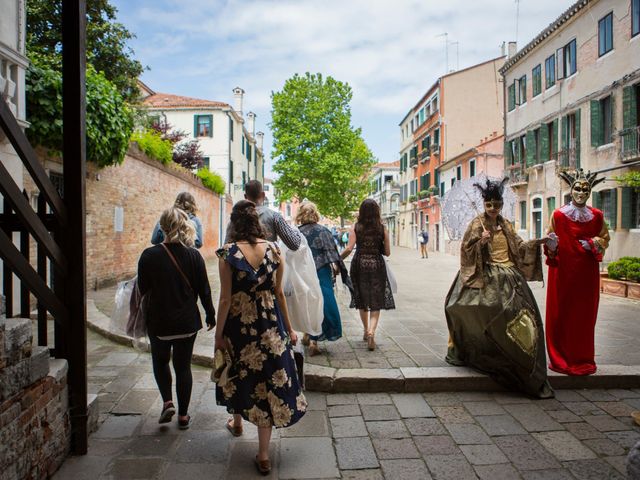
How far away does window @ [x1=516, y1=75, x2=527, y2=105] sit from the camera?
24438 millimetres

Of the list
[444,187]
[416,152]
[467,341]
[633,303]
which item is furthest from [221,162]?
[467,341]

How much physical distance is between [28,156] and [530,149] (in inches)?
938

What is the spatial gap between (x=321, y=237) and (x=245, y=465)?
300 cm

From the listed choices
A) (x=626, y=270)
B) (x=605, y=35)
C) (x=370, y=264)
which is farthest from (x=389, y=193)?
(x=370, y=264)

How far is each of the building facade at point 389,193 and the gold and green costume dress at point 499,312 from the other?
145 feet

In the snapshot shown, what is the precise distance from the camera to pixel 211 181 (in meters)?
23.9

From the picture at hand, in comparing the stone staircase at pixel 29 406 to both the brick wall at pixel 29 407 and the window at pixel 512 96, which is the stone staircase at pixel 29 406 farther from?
the window at pixel 512 96

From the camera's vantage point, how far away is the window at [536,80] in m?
22.8

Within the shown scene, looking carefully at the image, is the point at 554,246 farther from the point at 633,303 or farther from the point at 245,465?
the point at 633,303

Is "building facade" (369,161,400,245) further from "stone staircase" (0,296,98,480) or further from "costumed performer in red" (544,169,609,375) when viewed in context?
"stone staircase" (0,296,98,480)

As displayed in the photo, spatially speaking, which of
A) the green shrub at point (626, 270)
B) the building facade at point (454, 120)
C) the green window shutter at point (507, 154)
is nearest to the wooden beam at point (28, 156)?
the green shrub at point (626, 270)

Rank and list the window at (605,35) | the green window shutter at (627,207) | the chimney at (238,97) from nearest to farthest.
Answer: the green window shutter at (627,207) → the window at (605,35) → the chimney at (238,97)

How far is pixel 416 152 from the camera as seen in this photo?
44.6 metres

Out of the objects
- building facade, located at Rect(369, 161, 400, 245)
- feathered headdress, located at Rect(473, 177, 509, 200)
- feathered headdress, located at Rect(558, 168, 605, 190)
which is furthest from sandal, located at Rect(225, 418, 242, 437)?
building facade, located at Rect(369, 161, 400, 245)
